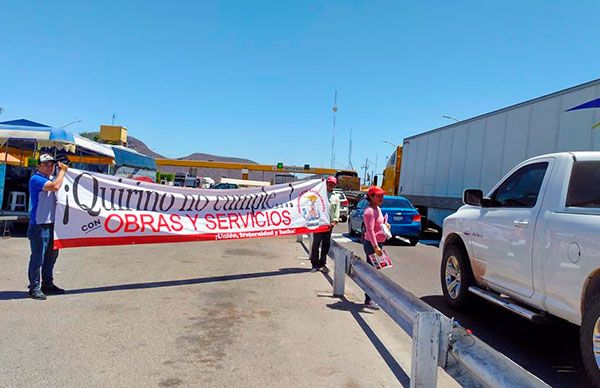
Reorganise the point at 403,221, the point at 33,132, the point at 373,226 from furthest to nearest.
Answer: the point at 403,221, the point at 33,132, the point at 373,226

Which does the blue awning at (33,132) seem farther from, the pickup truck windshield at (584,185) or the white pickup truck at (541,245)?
the pickup truck windshield at (584,185)

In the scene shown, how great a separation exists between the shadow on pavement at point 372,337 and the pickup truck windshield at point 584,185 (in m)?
2.27

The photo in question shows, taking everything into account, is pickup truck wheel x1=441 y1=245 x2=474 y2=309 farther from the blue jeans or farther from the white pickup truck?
the blue jeans

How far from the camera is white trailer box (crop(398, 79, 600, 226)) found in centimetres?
1225

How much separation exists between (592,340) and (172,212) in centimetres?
602

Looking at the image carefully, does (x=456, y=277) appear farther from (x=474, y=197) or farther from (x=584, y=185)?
(x=584, y=185)

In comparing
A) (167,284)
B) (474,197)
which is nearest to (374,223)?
(474,197)

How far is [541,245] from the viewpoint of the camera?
15.3 ft

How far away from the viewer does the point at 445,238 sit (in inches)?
287

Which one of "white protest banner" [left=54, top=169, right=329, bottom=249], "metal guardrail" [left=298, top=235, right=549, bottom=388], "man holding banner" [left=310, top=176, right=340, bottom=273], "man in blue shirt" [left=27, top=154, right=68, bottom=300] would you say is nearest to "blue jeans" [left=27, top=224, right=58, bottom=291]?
"man in blue shirt" [left=27, top=154, right=68, bottom=300]

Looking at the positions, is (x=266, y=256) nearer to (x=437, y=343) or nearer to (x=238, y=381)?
(x=238, y=381)

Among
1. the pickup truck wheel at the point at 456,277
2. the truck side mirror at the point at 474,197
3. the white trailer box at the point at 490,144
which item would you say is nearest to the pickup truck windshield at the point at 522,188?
the truck side mirror at the point at 474,197

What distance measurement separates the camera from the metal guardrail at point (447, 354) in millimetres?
2752

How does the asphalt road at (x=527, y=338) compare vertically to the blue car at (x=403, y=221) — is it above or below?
below
